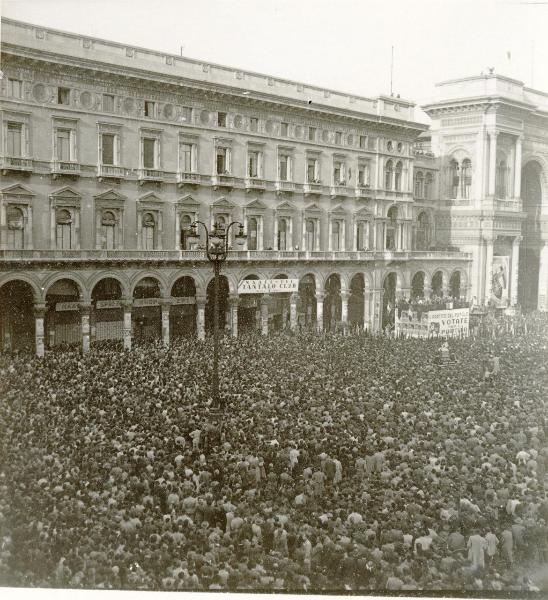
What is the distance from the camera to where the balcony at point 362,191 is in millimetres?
46375

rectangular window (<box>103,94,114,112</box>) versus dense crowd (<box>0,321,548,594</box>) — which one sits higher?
rectangular window (<box>103,94,114,112</box>)

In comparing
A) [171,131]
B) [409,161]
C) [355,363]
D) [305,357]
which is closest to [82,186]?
[171,131]

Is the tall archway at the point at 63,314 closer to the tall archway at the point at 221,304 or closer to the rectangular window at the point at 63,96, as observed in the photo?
the tall archway at the point at 221,304

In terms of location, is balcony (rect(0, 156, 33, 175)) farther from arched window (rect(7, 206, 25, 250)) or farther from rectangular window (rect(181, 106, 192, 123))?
rectangular window (rect(181, 106, 192, 123))

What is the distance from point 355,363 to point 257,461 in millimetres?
12949

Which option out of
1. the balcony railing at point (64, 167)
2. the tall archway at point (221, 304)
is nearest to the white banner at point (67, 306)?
the balcony railing at point (64, 167)

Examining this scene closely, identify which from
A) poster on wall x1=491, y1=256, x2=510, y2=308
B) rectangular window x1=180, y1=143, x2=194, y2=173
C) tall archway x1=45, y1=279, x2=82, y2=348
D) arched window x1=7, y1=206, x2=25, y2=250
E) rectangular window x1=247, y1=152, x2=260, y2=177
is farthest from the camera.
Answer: poster on wall x1=491, y1=256, x2=510, y2=308

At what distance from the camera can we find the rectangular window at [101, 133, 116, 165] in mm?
33594

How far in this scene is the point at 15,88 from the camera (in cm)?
3016

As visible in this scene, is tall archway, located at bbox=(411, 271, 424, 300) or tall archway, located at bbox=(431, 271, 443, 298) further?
tall archway, located at bbox=(431, 271, 443, 298)

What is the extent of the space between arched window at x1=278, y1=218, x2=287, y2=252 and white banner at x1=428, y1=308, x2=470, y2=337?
1014 centimetres

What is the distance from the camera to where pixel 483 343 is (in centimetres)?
3506

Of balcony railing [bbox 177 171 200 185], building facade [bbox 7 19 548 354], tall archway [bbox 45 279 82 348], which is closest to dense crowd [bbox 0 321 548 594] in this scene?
tall archway [bbox 45 279 82 348]

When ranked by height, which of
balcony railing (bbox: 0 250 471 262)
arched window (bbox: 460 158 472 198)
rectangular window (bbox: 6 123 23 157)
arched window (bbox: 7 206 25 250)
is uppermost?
arched window (bbox: 460 158 472 198)
